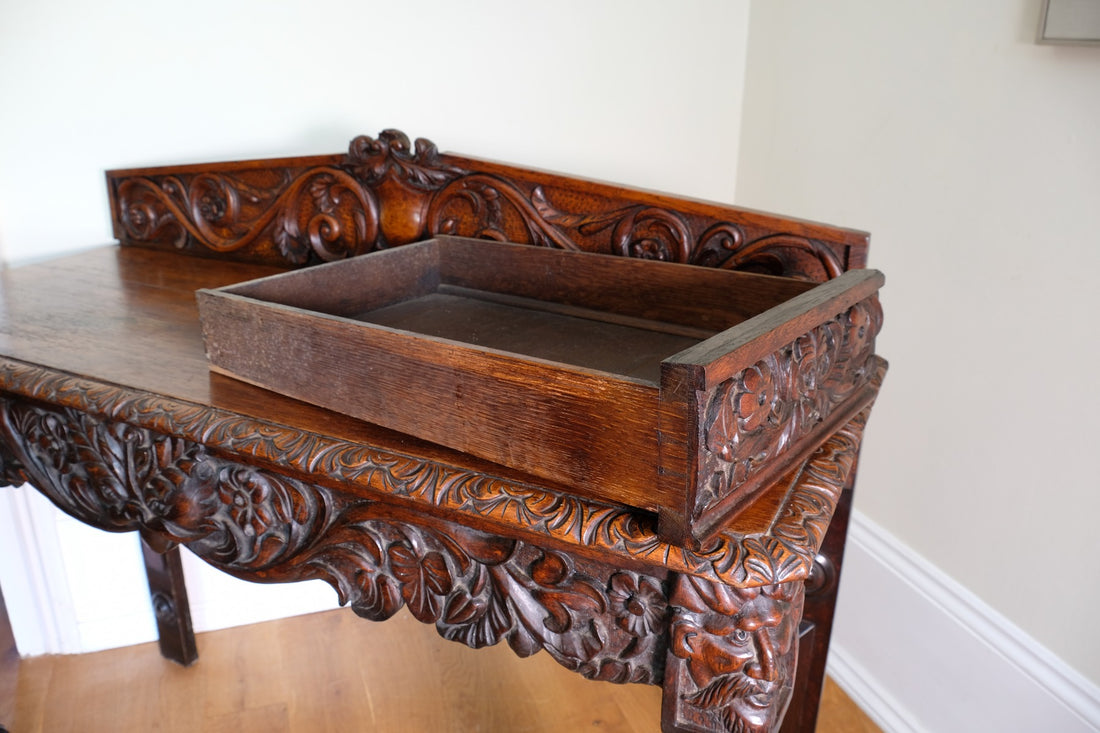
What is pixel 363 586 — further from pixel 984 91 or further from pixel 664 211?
pixel 984 91

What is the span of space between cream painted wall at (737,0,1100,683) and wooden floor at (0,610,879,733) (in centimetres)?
40

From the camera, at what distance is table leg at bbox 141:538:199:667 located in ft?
4.68

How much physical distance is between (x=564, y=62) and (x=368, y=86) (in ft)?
0.94

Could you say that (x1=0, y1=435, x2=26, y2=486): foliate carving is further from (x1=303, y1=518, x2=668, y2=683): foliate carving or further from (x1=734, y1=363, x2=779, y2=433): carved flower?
(x1=734, y1=363, x2=779, y2=433): carved flower

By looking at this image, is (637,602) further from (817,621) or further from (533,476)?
(817,621)

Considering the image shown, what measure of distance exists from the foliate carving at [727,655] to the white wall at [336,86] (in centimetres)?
92

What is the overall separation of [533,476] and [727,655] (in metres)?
0.17

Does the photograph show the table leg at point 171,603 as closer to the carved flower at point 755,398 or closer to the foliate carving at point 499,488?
the foliate carving at point 499,488

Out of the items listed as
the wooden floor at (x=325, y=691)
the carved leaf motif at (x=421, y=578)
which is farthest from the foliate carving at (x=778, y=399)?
the wooden floor at (x=325, y=691)

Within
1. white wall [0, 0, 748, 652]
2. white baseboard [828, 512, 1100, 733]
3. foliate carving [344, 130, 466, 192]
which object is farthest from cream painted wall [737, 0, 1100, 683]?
foliate carving [344, 130, 466, 192]

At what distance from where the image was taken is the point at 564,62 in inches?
50.6

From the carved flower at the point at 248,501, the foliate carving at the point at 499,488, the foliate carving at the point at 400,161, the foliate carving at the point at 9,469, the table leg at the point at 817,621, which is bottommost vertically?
the table leg at the point at 817,621

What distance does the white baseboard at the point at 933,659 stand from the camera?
3.31 ft

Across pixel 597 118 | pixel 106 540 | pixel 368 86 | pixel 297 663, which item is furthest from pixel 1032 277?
pixel 106 540
